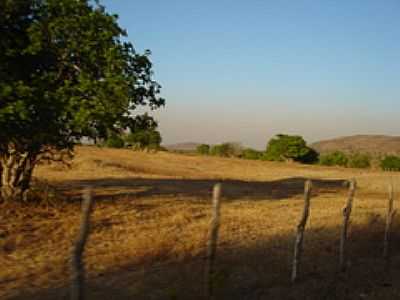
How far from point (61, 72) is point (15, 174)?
4.37 meters

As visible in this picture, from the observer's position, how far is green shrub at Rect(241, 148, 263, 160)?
274 ft

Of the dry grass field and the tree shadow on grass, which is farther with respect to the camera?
the dry grass field

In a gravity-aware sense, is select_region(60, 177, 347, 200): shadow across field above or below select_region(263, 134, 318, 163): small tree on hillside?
below

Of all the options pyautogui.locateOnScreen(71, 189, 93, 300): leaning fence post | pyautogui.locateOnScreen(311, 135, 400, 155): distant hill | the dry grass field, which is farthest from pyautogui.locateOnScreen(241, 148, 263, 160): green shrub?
pyautogui.locateOnScreen(311, 135, 400, 155): distant hill

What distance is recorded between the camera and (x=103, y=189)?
91.2 ft

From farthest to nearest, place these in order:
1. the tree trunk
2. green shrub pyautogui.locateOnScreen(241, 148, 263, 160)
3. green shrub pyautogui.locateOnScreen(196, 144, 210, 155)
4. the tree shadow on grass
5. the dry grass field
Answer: green shrub pyautogui.locateOnScreen(196, 144, 210, 155) < green shrub pyautogui.locateOnScreen(241, 148, 263, 160) < the tree trunk < the dry grass field < the tree shadow on grass

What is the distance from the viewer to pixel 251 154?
3334 inches

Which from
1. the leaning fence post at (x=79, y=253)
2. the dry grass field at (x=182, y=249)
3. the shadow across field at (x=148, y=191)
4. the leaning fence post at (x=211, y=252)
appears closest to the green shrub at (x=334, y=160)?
the shadow across field at (x=148, y=191)

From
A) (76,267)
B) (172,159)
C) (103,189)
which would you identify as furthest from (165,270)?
(172,159)

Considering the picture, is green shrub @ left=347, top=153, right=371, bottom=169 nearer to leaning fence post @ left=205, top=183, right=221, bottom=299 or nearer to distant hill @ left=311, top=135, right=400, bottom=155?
leaning fence post @ left=205, top=183, right=221, bottom=299

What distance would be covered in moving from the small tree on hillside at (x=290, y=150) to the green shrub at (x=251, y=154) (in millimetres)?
3209

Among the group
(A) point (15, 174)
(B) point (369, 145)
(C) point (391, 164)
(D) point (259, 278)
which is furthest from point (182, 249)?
(B) point (369, 145)

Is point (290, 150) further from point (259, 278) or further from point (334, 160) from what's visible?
point (259, 278)

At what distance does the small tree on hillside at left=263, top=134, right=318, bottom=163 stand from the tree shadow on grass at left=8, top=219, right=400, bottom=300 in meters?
63.9
